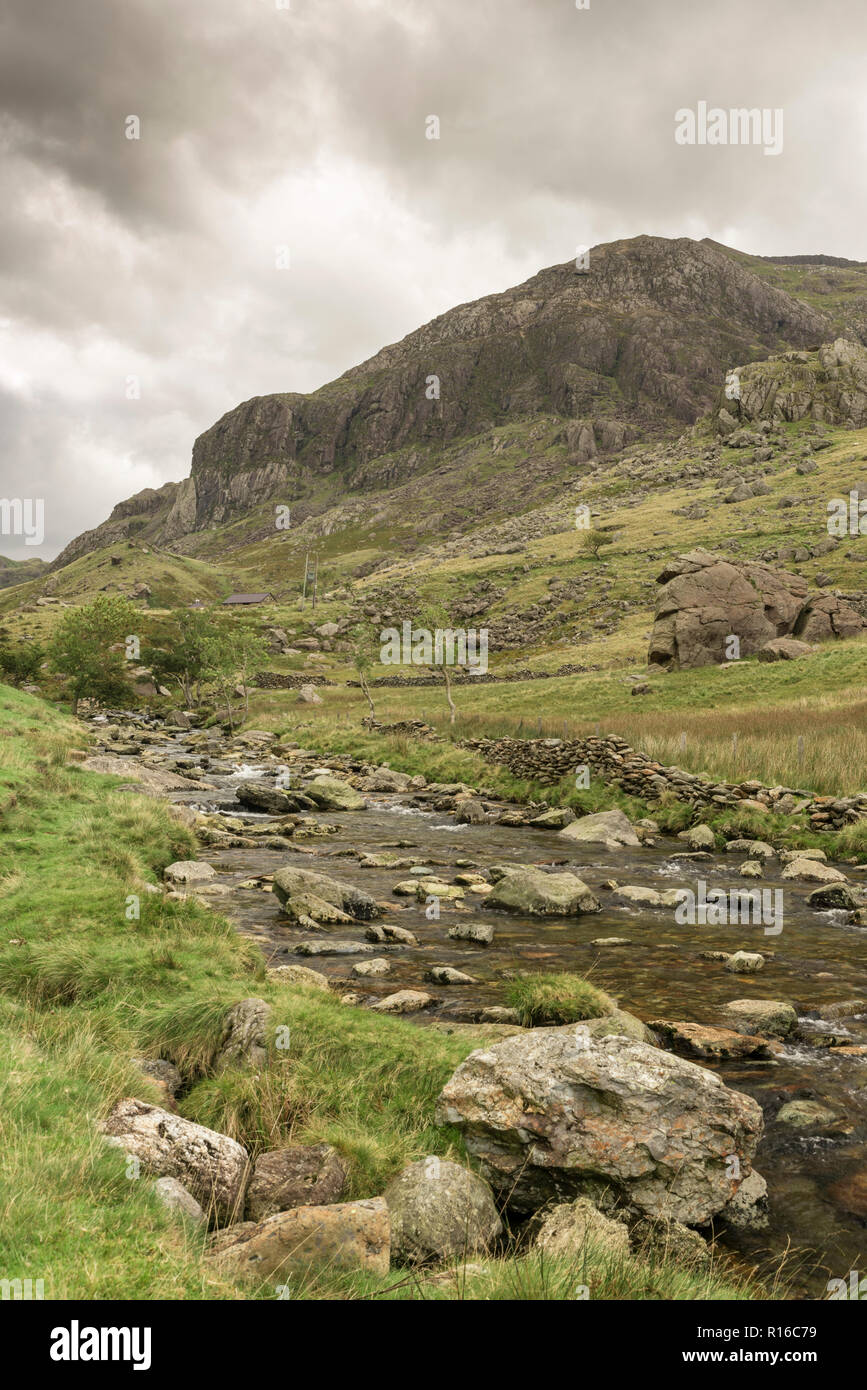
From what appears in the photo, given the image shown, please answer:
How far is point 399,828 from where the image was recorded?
28.7 metres

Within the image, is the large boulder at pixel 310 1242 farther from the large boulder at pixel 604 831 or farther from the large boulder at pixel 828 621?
the large boulder at pixel 828 621

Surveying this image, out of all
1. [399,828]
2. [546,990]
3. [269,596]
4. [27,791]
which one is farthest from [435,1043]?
[269,596]

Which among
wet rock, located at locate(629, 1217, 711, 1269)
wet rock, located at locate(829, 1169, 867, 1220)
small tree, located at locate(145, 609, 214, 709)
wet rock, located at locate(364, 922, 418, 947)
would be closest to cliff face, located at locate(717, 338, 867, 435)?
small tree, located at locate(145, 609, 214, 709)

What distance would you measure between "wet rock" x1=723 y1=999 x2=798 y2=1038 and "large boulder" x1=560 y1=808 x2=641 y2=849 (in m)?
13.7

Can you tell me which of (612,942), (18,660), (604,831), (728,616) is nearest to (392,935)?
(612,942)

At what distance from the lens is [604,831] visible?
85.7ft

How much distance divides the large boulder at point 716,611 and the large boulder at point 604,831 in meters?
35.9

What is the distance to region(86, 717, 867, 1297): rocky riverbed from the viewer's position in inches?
324

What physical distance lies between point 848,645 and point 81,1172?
6001 centimetres

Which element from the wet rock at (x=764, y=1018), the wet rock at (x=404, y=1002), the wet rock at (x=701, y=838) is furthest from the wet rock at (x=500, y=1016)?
the wet rock at (x=701, y=838)

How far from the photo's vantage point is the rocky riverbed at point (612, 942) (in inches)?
324

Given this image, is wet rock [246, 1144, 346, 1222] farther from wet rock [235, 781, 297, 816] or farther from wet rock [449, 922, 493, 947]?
wet rock [235, 781, 297, 816]

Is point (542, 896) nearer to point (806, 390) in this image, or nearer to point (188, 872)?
point (188, 872)

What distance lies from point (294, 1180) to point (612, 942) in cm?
1011
